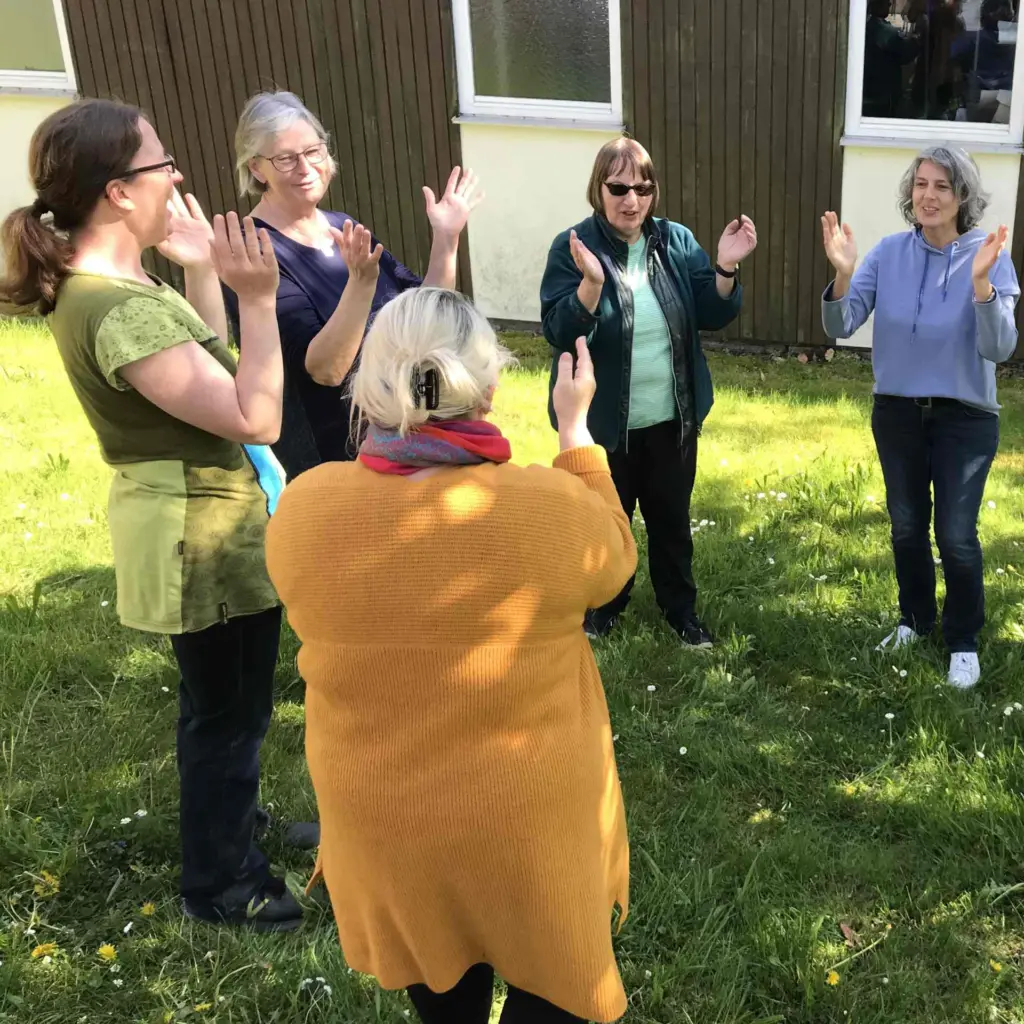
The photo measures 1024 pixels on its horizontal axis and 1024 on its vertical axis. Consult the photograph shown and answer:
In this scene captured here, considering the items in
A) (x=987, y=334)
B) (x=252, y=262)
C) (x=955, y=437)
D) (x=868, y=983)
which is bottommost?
(x=868, y=983)

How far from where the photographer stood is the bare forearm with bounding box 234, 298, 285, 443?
2230 millimetres

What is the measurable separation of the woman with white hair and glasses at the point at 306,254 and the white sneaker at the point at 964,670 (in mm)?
2281

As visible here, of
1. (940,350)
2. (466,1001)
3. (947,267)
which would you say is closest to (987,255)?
(947,267)

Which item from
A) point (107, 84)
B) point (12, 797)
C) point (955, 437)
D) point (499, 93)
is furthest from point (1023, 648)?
point (107, 84)

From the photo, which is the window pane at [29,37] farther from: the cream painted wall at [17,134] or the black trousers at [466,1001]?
the black trousers at [466,1001]

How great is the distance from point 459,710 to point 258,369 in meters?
0.95

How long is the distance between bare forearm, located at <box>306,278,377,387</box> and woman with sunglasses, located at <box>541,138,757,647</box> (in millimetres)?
933

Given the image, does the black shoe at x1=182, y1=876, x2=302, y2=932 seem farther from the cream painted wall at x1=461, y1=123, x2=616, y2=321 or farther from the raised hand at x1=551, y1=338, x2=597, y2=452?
the cream painted wall at x1=461, y1=123, x2=616, y2=321

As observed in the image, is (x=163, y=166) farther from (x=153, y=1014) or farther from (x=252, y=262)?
(x=153, y=1014)

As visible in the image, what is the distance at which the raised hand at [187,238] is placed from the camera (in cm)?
267

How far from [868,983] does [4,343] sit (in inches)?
298

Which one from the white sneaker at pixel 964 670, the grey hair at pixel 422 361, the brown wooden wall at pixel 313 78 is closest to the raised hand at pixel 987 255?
the white sneaker at pixel 964 670

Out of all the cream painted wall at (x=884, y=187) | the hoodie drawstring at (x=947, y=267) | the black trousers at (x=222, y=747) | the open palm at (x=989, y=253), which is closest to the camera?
the black trousers at (x=222, y=747)

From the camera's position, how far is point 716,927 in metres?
2.70
